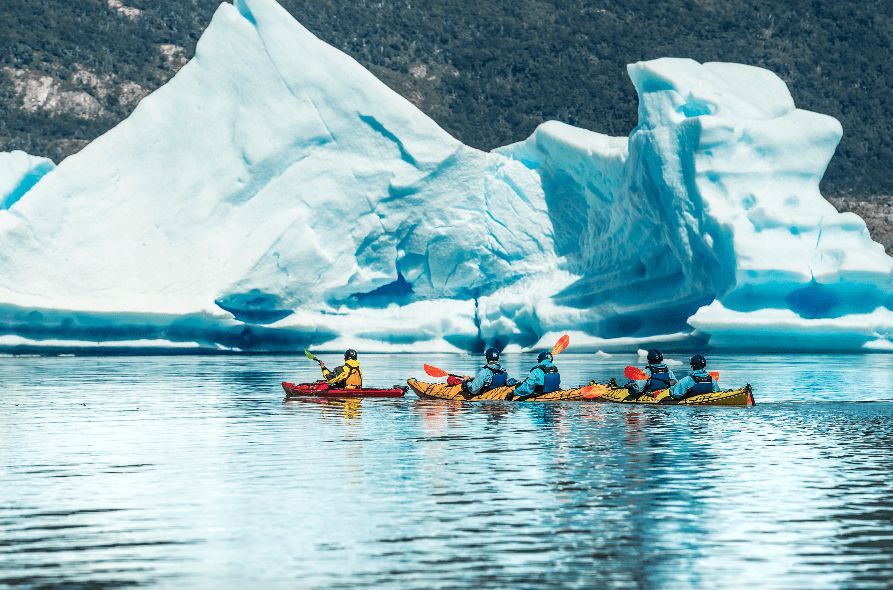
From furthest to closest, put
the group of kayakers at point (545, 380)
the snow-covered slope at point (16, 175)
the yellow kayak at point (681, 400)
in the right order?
the snow-covered slope at point (16, 175) < the group of kayakers at point (545, 380) < the yellow kayak at point (681, 400)

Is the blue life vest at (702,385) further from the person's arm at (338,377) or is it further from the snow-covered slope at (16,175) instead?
the snow-covered slope at (16,175)

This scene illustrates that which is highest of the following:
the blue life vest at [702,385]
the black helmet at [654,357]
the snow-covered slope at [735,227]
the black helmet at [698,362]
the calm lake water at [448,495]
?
the snow-covered slope at [735,227]

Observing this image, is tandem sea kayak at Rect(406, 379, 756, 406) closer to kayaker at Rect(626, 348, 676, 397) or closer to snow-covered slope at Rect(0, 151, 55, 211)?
kayaker at Rect(626, 348, 676, 397)

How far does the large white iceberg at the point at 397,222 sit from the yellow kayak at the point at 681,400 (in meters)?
9.07

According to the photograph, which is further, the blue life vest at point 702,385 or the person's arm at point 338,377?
the person's arm at point 338,377

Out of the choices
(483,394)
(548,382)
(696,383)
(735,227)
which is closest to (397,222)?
(735,227)

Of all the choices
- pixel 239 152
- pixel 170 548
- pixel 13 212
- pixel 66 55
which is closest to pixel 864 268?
pixel 239 152

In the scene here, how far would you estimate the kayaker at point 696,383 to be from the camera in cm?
1781

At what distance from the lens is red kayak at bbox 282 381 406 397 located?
1988 centimetres

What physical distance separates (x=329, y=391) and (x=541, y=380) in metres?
3.16

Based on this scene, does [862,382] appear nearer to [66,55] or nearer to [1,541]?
[1,541]

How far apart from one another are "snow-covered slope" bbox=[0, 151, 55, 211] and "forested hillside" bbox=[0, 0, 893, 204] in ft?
114

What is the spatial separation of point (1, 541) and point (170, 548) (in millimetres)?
1106

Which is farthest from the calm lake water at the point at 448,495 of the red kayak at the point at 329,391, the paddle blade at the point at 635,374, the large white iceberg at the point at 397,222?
the large white iceberg at the point at 397,222
